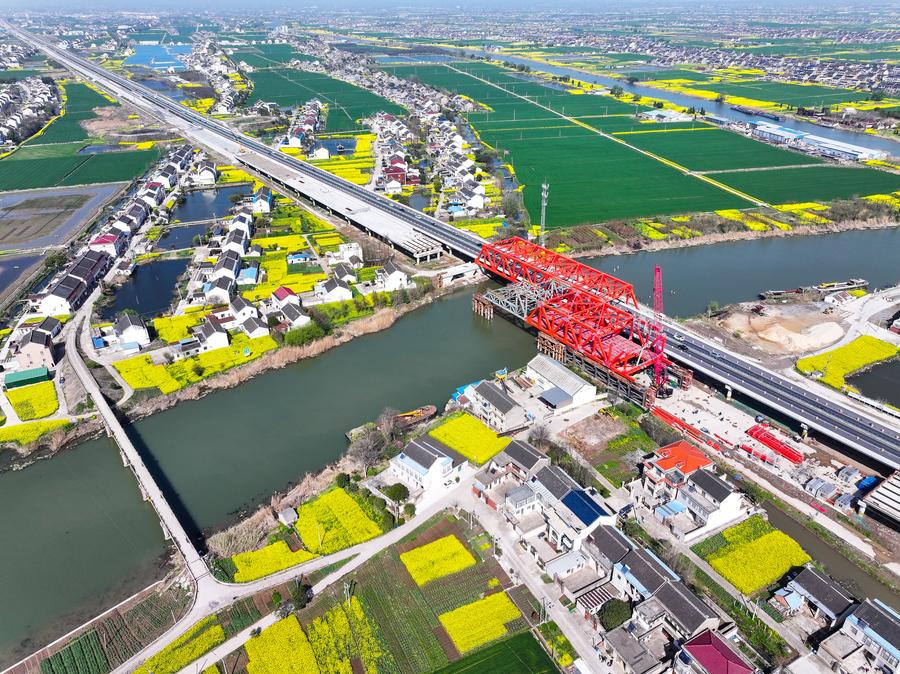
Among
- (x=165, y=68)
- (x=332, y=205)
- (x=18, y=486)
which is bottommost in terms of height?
(x=18, y=486)

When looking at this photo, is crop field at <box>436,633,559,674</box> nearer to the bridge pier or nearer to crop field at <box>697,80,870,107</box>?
the bridge pier

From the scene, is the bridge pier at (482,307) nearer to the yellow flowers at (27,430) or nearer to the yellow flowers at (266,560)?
the yellow flowers at (266,560)

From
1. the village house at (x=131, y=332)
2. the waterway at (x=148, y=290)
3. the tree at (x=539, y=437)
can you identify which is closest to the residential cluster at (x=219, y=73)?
the waterway at (x=148, y=290)

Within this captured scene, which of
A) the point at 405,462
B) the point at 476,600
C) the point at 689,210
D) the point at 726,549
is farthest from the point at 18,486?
the point at 689,210

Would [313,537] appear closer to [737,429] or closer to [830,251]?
[737,429]

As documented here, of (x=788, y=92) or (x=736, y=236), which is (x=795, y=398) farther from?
(x=788, y=92)

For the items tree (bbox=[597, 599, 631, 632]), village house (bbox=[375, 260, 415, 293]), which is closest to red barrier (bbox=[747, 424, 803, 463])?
tree (bbox=[597, 599, 631, 632])

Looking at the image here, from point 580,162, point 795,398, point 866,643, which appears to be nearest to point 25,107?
point 580,162
